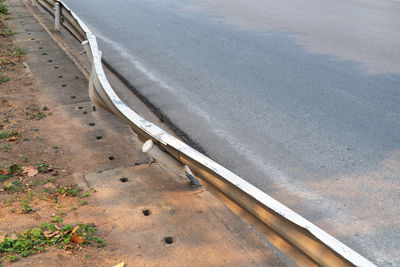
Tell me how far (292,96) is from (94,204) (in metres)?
3.60

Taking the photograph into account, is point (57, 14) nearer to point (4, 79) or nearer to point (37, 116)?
point (4, 79)

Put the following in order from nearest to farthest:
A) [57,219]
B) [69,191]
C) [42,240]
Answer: [42,240] < [57,219] < [69,191]

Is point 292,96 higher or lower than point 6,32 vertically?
higher

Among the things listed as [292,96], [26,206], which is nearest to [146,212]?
[26,206]

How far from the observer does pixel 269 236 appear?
8.27 ft

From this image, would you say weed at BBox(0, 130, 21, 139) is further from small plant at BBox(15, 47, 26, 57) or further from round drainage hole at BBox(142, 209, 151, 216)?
small plant at BBox(15, 47, 26, 57)

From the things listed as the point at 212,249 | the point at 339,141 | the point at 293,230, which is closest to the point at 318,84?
the point at 339,141

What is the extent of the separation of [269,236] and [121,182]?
5.29 feet

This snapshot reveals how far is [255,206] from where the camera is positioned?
2545 mm

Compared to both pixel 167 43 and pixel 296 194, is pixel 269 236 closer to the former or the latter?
pixel 296 194

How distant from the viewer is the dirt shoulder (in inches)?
114

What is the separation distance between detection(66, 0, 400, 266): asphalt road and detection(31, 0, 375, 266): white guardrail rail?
111cm

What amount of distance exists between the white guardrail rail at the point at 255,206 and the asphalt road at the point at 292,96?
3.66 ft

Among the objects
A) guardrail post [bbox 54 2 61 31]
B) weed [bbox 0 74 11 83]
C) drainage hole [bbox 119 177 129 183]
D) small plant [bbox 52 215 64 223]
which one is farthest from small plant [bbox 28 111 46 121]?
guardrail post [bbox 54 2 61 31]
